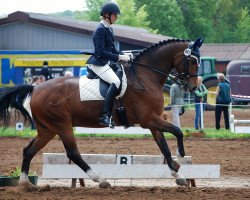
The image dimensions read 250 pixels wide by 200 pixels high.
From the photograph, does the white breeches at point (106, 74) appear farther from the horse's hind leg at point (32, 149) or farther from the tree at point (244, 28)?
the tree at point (244, 28)

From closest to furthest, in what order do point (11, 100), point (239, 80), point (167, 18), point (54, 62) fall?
1. point (11, 100)
2. point (54, 62)
3. point (239, 80)
4. point (167, 18)

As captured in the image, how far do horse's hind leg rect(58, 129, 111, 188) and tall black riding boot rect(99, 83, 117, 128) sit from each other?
58 cm

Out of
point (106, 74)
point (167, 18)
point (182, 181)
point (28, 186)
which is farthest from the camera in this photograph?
point (167, 18)

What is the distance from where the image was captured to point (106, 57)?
13281 mm

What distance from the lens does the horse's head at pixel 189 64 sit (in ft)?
44.4

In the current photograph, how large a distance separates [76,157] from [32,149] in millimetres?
798

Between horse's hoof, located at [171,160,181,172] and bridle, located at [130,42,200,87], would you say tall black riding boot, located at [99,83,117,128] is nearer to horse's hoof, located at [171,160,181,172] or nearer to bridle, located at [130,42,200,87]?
bridle, located at [130,42,200,87]

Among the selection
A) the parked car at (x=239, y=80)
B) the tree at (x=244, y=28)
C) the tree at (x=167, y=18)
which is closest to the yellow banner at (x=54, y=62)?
the parked car at (x=239, y=80)

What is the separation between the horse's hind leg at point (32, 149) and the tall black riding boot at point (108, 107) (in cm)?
103

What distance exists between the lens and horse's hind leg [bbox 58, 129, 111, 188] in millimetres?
12855

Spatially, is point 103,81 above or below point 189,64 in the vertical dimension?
below

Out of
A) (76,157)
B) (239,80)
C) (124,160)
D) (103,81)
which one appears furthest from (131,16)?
(76,157)

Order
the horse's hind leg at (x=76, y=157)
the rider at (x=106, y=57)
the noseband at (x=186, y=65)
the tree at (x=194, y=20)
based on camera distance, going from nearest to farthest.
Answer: the horse's hind leg at (x=76, y=157) < the rider at (x=106, y=57) < the noseband at (x=186, y=65) < the tree at (x=194, y=20)

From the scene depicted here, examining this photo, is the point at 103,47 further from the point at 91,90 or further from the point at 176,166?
the point at 176,166
